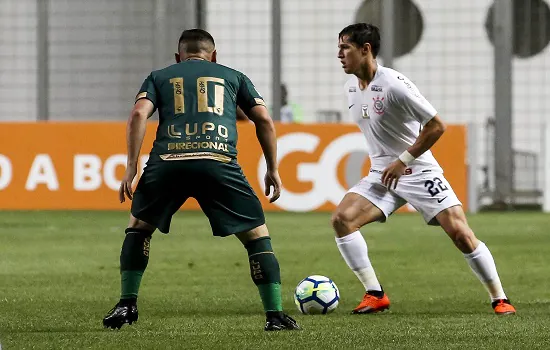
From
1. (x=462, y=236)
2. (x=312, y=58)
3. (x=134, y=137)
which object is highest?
(x=312, y=58)

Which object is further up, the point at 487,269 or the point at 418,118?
the point at 418,118

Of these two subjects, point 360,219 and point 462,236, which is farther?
point 360,219

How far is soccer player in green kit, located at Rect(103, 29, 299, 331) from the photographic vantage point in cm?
720

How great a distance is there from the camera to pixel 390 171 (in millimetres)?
8508

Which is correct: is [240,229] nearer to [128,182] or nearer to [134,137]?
[128,182]

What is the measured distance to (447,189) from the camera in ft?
28.6

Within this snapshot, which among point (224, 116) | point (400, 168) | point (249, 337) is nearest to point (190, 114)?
point (224, 116)

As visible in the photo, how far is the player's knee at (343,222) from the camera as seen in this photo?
8852mm

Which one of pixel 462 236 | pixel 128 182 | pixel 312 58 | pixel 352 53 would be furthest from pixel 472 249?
pixel 312 58

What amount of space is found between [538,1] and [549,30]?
0.56 m

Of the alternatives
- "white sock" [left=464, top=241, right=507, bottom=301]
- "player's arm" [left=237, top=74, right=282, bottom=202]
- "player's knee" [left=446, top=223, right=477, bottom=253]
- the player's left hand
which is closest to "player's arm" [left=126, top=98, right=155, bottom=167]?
"player's arm" [left=237, top=74, right=282, bottom=202]

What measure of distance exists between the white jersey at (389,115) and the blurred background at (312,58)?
1285cm

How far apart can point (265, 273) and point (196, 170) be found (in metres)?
0.68

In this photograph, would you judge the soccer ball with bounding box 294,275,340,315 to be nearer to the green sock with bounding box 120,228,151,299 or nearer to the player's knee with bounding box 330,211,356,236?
the player's knee with bounding box 330,211,356,236
